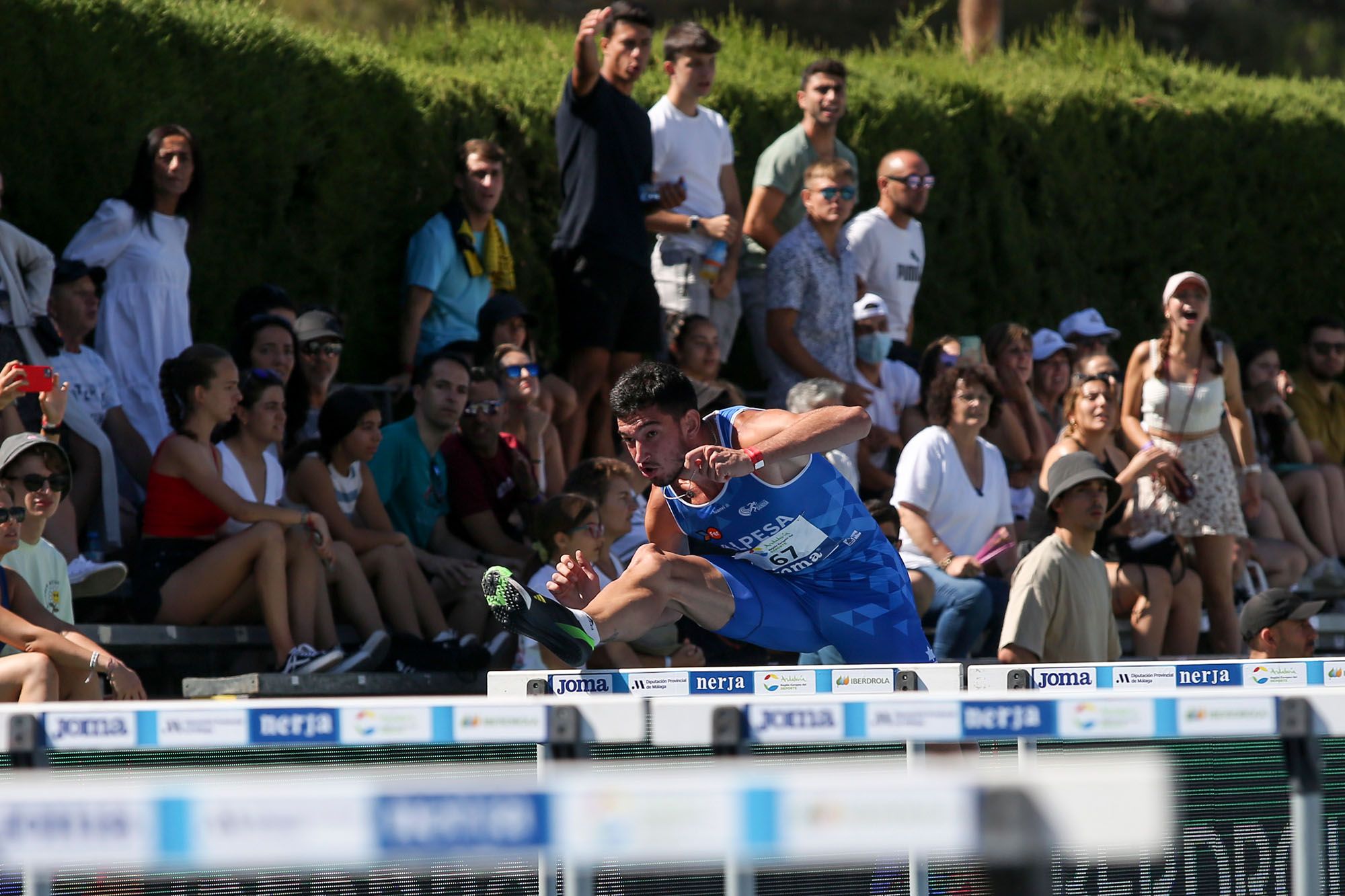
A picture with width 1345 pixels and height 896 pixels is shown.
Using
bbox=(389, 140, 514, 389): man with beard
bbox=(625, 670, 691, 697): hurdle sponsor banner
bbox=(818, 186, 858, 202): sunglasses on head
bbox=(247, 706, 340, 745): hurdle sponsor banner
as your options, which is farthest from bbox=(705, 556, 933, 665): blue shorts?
bbox=(818, 186, 858, 202): sunglasses on head

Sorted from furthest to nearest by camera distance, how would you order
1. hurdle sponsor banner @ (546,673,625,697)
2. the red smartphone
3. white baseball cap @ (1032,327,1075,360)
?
white baseball cap @ (1032,327,1075,360)
the red smartphone
hurdle sponsor banner @ (546,673,625,697)

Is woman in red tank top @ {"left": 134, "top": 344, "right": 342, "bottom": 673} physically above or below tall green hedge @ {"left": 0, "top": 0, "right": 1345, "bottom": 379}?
below

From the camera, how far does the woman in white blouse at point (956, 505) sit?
9.55 meters

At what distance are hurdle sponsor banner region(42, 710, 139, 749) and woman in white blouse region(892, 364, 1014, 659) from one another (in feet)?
20.1

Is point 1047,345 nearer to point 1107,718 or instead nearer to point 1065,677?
point 1065,677

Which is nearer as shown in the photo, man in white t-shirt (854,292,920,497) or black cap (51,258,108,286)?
black cap (51,258,108,286)

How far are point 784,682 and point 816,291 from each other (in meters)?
5.34

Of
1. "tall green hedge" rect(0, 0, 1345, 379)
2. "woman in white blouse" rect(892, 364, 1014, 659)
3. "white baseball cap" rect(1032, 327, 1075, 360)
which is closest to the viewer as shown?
"woman in white blouse" rect(892, 364, 1014, 659)

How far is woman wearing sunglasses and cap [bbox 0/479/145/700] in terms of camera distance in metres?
6.75

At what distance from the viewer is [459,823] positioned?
2666 millimetres

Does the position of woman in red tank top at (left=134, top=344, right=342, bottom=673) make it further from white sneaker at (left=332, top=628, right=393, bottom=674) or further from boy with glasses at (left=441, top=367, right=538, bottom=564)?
boy with glasses at (left=441, top=367, right=538, bottom=564)

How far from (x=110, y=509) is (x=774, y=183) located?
16.9 ft

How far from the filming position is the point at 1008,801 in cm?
243

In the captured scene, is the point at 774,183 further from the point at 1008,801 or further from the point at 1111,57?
the point at 1008,801
